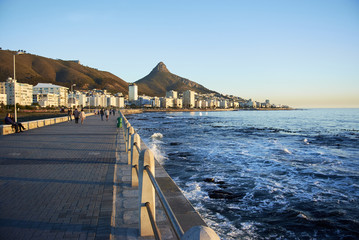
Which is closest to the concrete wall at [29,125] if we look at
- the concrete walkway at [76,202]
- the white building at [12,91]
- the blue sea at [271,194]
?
the concrete walkway at [76,202]

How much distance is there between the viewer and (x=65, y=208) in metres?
4.18

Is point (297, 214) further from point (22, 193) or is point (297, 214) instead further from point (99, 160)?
point (22, 193)

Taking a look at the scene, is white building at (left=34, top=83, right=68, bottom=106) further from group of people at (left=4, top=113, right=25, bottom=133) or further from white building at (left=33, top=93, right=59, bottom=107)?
group of people at (left=4, top=113, right=25, bottom=133)

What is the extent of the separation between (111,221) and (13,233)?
1.26 metres

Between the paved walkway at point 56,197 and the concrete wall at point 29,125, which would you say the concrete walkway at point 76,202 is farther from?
the concrete wall at point 29,125

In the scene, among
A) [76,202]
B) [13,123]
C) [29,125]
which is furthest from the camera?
[29,125]

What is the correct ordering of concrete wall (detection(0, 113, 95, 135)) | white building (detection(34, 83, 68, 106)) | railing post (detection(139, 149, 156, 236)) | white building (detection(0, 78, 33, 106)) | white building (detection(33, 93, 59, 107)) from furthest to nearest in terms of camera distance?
white building (detection(34, 83, 68, 106)) → white building (detection(33, 93, 59, 107)) → white building (detection(0, 78, 33, 106)) → concrete wall (detection(0, 113, 95, 135)) → railing post (detection(139, 149, 156, 236))

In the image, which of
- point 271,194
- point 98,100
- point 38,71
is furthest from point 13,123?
point 38,71

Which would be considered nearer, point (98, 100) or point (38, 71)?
point (98, 100)

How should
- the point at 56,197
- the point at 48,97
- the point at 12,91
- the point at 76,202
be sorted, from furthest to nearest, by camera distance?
1. the point at 48,97
2. the point at 12,91
3. the point at 56,197
4. the point at 76,202

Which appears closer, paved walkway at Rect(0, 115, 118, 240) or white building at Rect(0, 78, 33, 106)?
paved walkway at Rect(0, 115, 118, 240)

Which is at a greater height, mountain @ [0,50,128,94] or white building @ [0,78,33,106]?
mountain @ [0,50,128,94]

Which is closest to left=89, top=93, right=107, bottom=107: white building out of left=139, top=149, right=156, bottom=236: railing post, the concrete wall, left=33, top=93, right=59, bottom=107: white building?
left=33, top=93, right=59, bottom=107: white building

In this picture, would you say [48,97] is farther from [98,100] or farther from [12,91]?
[98,100]
